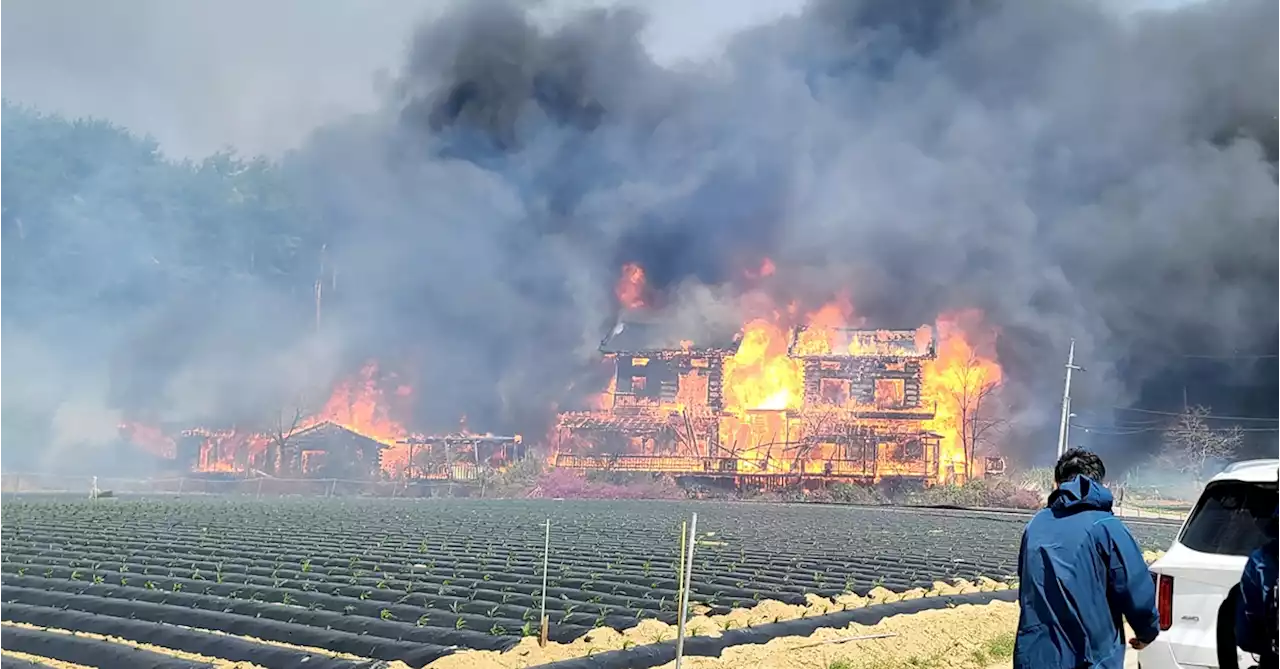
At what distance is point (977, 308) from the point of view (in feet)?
187

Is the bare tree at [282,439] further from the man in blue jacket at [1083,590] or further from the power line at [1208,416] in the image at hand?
the man in blue jacket at [1083,590]

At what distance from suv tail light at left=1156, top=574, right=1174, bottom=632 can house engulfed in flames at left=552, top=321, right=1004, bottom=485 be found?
4415 centimetres

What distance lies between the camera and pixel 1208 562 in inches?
233

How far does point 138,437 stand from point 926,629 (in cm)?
5984

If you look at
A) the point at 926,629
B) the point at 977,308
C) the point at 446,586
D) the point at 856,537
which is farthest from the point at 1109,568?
the point at 977,308

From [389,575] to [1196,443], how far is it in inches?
1941

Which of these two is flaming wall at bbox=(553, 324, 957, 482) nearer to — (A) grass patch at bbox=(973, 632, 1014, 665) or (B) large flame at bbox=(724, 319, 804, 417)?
(B) large flame at bbox=(724, 319, 804, 417)

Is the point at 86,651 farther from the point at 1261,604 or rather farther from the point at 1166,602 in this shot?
the point at 1261,604

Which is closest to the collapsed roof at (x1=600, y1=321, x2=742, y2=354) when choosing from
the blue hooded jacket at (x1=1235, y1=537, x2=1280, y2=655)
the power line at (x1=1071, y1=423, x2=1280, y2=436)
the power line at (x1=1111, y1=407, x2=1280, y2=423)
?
the power line at (x1=1071, y1=423, x2=1280, y2=436)

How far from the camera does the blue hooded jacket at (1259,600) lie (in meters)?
3.82

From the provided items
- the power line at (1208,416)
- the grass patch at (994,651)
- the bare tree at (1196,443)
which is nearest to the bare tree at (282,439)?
the power line at (1208,416)

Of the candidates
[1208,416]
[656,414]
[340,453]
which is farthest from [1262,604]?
[1208,416]

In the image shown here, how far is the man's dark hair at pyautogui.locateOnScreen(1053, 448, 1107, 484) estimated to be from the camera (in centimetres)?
521

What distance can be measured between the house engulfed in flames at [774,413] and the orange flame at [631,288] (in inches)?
281
